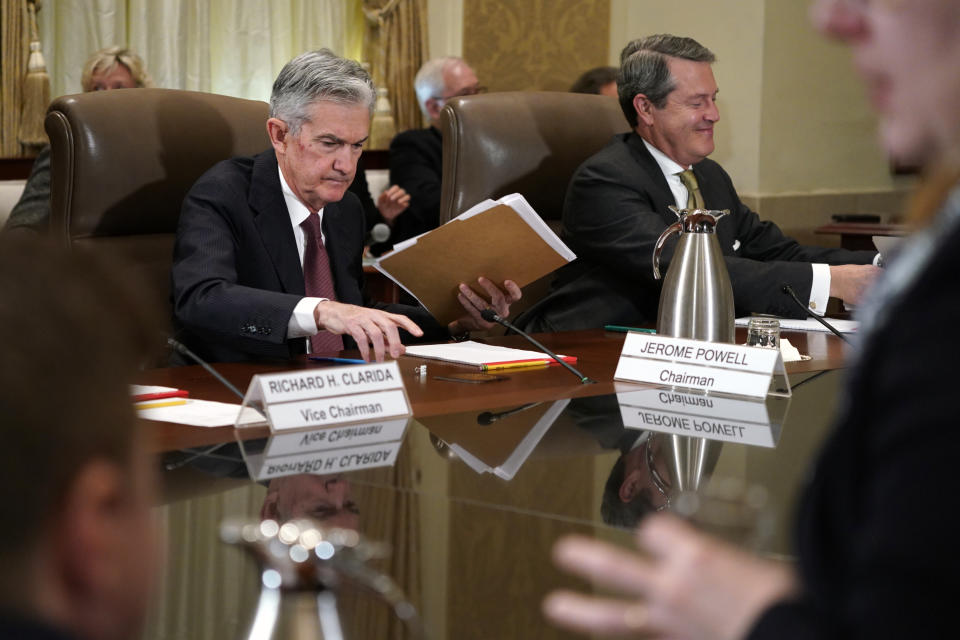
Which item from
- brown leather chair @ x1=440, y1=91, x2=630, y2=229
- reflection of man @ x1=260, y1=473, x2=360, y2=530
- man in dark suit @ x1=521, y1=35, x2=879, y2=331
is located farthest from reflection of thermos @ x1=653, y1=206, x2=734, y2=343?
brown leather chair @ x1=440, y1=91, x2=630, y2=229

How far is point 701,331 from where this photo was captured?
1.97 metres

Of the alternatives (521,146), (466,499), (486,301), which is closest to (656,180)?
(521,146)

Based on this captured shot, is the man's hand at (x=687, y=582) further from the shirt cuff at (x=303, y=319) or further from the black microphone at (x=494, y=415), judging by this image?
the shirt cuff at (x=303, y=319)

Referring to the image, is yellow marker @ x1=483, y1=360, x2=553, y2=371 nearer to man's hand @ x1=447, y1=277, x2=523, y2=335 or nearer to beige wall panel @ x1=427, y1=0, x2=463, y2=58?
man's hand @ x1=447, y1=277, x2=523, y2=335

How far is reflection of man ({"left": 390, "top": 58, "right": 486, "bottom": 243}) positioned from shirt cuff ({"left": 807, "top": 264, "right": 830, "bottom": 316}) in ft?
7.79

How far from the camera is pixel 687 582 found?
0.60 metres

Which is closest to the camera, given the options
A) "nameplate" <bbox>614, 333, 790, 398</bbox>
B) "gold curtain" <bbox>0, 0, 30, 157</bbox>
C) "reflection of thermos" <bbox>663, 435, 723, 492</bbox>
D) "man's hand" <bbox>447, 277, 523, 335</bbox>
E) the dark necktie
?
"reflection of thermos" <bbox>663, 435, 723, 492</bbox>

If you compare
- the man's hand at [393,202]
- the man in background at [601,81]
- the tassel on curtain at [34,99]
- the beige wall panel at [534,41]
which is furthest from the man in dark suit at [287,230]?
the beige wall panel at [534,41]

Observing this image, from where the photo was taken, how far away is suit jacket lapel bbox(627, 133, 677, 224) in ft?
9.61

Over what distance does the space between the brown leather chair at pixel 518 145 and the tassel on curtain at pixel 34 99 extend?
2298 millimetres

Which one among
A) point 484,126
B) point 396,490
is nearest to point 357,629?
point 396,490

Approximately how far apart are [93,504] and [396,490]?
0.66 m

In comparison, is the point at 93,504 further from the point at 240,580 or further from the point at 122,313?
the point at 240,580

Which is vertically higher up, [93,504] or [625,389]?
[93,504]
